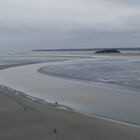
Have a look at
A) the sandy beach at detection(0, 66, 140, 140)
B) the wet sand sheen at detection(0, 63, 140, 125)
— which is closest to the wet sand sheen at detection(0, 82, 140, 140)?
the sandy beach at detection(0, 66, 140, 140)

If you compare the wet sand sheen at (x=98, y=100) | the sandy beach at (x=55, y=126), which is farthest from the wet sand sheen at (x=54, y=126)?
the wet sand sheen at (x=98, y=100)

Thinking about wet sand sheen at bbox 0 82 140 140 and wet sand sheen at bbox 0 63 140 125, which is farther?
wet sand sheen at bbox 0 63 140 125

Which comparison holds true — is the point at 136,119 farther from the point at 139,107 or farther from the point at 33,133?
the point at 33,133

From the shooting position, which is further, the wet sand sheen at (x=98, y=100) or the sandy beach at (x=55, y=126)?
the wet sand sheen at (x=98, y=100)

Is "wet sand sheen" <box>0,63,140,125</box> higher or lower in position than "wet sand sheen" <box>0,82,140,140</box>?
lower

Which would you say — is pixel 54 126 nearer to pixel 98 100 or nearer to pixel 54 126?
pixel 54 126

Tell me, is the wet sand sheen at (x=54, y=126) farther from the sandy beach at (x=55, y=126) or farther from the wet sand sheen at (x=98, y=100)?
the wet sand sheen at (x=98, y=100)

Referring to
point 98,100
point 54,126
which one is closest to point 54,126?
point 54,126

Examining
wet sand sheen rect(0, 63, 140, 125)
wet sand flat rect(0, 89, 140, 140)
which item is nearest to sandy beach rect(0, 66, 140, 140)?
wet sand flat rect(0, 89, 140, 140)

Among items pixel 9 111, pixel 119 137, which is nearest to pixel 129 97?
pixel 9 111

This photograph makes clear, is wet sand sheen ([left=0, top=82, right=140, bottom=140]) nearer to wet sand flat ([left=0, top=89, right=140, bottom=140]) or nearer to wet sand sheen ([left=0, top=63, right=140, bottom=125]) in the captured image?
wet sand flat ([left=0, top=89, right=140, bottom=140])
